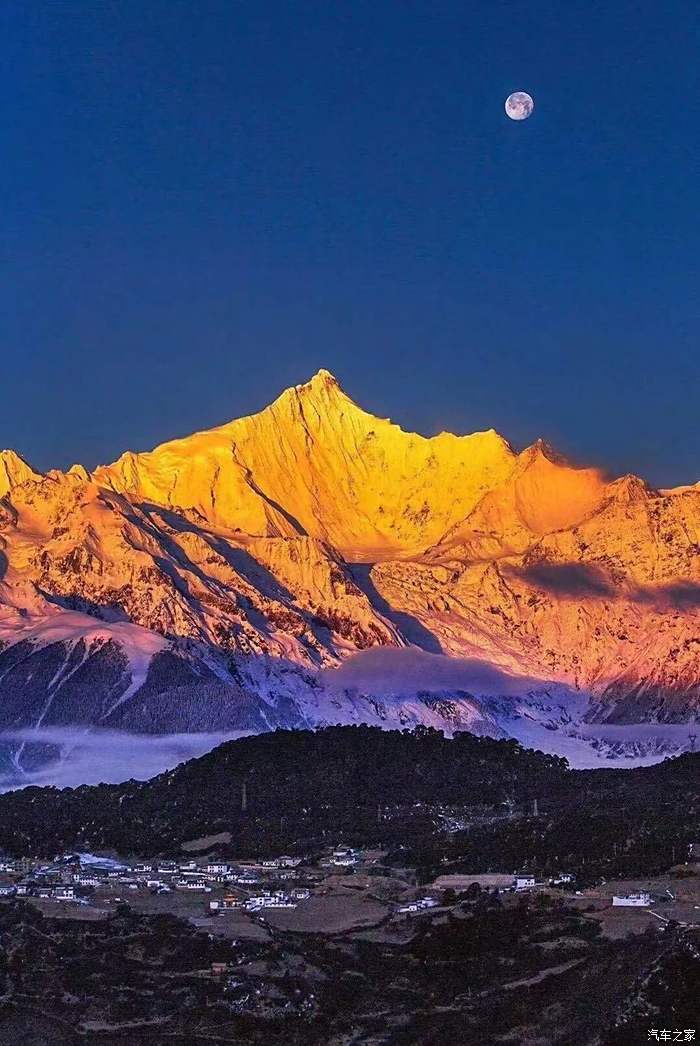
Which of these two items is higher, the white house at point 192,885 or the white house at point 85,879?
the white house at point 85,879

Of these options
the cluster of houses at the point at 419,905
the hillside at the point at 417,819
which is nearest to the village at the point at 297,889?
the cluster of houses at the point at 419,905

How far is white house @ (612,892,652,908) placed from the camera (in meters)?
118

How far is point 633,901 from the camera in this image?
388ft

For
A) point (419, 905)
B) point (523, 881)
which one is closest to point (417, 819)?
point (523, 881)

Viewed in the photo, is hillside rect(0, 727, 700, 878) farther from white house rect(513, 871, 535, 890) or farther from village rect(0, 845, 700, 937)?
village rect(0, 845, 700, 937)

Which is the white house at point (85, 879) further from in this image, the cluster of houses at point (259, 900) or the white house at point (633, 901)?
the white house at point (633, 901)

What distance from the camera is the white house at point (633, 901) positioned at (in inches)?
4628

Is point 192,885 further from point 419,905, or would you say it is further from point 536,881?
point 536,881

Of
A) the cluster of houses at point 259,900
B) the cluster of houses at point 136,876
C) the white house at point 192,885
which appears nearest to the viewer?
the cluster of houses at point 259,900

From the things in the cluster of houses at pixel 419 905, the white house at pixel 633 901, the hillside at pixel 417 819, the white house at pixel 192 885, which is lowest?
the white house at pixel 633 901

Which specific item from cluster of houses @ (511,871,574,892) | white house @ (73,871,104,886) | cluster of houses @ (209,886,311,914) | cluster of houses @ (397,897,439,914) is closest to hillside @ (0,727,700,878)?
cluster of houses @ (511,871,574,892)

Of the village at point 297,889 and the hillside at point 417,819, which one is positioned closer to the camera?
the village at point 297,889

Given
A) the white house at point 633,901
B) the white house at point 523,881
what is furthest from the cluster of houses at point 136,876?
the white house at point 633,901

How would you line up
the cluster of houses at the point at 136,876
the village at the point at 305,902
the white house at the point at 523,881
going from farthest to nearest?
the cluster of houses at the point at 136,876 < the white house at the point at 523,881 < the village at the point at 305,902
